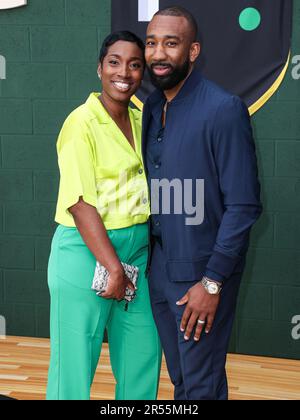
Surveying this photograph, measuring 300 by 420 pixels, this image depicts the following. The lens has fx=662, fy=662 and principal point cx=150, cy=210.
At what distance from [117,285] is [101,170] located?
1.36ft

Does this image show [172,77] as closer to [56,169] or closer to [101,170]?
[101,170]

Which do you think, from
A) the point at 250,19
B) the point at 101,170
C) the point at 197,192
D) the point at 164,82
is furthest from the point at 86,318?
the point at 250,19

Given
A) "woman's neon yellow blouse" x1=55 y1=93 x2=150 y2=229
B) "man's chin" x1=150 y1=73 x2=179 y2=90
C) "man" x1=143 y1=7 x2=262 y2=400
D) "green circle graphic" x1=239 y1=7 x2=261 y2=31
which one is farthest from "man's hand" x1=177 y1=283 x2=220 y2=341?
"green circle graphic" x1=239 y1=7 x2=261 y2=31

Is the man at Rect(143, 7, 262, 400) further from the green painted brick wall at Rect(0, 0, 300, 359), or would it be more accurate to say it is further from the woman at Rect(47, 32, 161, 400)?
the green painted brick wall at Rect(0, 0, 300, 359)

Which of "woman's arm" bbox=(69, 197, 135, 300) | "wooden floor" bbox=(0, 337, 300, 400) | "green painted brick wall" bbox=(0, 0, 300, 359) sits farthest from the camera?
"green painted brick wall" bbox=(0, 0, 300, 359)

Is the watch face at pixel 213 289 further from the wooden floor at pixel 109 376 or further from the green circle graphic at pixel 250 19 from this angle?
the green circle graphic at pixel 250 19

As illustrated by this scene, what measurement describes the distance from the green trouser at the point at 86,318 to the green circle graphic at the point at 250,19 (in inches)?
67.4

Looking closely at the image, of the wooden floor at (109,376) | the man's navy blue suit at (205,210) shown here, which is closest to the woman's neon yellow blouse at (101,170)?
the man's navy blue suit at (205,210)

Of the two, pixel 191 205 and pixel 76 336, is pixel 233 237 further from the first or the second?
pixel 76 336

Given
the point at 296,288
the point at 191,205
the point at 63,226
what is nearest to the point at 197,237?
the point at 191,205

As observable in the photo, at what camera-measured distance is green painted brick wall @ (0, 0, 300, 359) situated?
3.85 metres

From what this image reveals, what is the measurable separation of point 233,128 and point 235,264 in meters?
0.44

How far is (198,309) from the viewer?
215 cm

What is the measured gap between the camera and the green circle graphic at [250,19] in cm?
369
